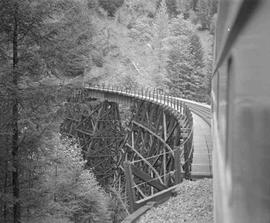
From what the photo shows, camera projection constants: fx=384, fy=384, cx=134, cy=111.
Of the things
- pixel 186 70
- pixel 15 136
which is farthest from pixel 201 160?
pixel 186 70

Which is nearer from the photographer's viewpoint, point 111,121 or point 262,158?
point 262,158

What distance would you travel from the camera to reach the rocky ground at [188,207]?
486 centimetres

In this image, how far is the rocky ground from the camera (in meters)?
4.86

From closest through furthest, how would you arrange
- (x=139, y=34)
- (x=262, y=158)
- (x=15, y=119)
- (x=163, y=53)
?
(x=262, y=158) → (x=15, y=119) → (x=163, y=53) → (x=139, y=34)

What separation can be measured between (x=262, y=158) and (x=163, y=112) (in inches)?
710

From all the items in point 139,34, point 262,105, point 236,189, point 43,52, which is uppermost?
point 139,34

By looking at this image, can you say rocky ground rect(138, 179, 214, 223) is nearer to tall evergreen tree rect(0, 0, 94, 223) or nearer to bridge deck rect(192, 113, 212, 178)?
bridge deck rect(192, 113, 212, 178)

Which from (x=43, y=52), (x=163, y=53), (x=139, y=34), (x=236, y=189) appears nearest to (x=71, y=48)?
(x=43, y=52)

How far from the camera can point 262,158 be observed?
1.43ft

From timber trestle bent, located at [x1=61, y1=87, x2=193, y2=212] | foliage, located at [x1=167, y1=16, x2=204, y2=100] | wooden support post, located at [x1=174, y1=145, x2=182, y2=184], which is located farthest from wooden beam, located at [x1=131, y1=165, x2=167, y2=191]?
foliage, located at [x1=167, y1=16, x2=204, y2=100]

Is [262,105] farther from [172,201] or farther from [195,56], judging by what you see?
[195,56]

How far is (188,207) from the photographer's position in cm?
523

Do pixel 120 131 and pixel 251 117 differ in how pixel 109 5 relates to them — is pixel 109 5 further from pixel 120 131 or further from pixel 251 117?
pixel 251 117

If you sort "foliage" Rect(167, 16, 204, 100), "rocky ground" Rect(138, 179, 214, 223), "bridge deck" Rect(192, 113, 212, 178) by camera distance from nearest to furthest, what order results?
"rocky ground" Rect(138, 179, 214, 223)
"bridge deck" Rect(192, 113, 212, 178)
"foliage" Rect(167, 16, 204, 100)
